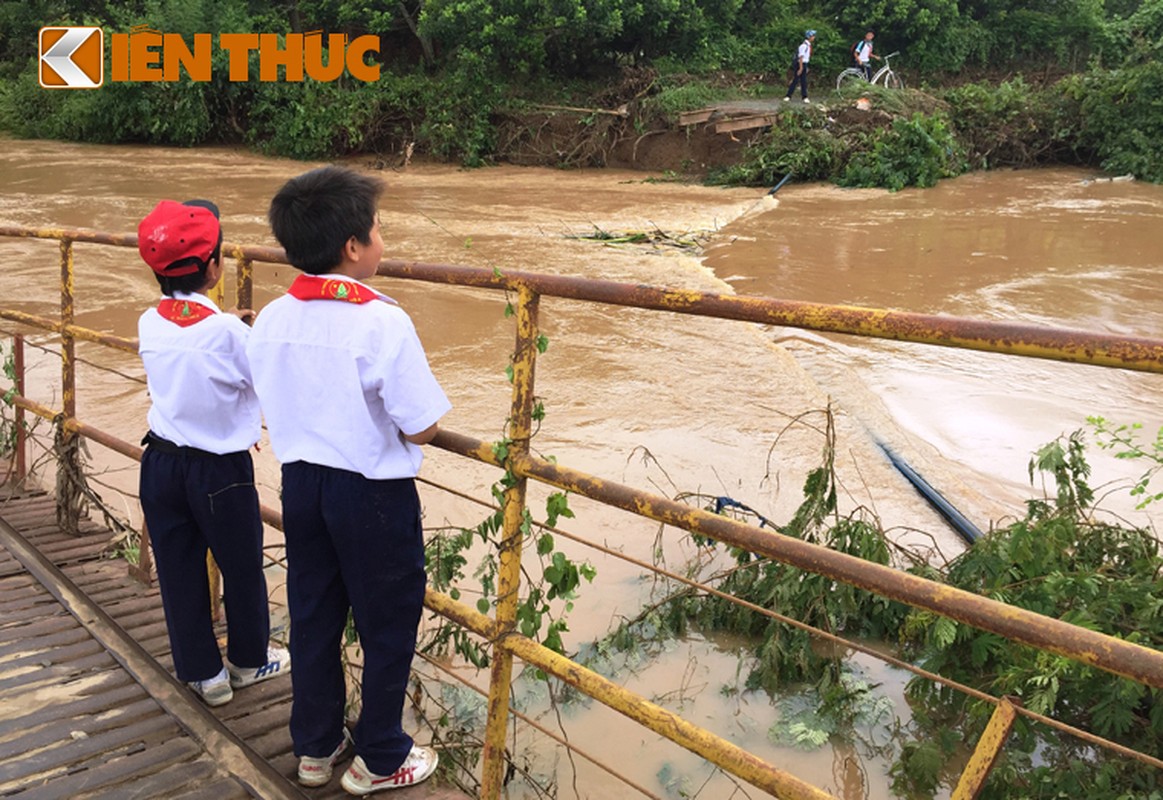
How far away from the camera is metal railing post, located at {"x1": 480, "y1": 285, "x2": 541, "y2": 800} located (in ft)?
6.42

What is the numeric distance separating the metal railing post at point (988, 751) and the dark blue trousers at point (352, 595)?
1.18m

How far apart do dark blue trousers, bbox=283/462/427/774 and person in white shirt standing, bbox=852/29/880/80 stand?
68.0 ft

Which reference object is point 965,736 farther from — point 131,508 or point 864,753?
point 131,508

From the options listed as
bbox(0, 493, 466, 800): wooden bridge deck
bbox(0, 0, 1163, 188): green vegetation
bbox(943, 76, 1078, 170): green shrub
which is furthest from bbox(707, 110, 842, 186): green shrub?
bbox(0, 493, 466, 800): wooden bridge deck

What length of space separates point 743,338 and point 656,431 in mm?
2378

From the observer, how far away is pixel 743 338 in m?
8.99

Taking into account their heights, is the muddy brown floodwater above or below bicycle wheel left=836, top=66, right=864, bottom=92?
below

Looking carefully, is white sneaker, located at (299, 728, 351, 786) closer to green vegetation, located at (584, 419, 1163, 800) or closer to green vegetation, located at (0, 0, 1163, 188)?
green vegetation, located at (584, 419, 1163, 800)

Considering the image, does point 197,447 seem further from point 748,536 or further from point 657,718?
point 748,536

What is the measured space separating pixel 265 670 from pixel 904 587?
6.70 ft

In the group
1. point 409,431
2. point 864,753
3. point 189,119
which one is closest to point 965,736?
point 864,753

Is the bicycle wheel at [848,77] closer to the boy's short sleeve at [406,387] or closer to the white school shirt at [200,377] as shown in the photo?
the white school shirt at [200,377]

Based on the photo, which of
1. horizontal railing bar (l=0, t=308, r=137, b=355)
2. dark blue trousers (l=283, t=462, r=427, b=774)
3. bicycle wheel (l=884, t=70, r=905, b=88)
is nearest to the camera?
dark blue trousers (l=283, t=462, r=427, b=774)

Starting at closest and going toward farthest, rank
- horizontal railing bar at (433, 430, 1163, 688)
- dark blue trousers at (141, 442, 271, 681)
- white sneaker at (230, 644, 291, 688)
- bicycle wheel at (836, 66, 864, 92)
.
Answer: horizontal railing bar at (433, 430, 1163, 688) → dark blue trousers at (141, 442, 271, 681) → white sneaker at (230, 644, 291, 688) → bicycle wheel at (836, 66, 864, 92)
